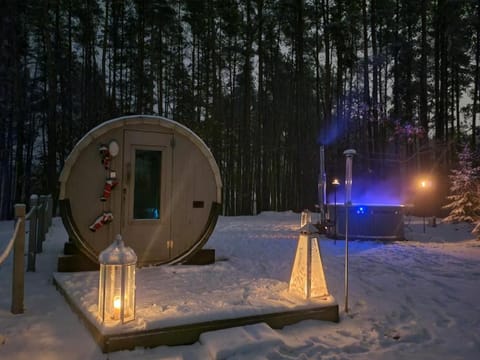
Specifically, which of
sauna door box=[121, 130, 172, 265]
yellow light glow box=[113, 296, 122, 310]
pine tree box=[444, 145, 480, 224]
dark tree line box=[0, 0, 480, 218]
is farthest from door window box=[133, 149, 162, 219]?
dark tree line box=[0, 0, 480, 218]

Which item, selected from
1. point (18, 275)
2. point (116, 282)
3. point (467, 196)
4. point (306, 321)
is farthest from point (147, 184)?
point (467, 196)

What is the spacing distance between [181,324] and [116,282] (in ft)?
2.19

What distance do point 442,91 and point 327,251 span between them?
1371cm

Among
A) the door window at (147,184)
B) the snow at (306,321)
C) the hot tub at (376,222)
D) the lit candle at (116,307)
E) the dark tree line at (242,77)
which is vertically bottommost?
the snow at (306,321)

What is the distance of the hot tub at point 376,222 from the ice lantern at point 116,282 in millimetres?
7633

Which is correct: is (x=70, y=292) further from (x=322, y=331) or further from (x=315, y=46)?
(x=315, y=46)

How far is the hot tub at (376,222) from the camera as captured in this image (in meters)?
9.41

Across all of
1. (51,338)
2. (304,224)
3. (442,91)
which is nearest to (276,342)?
Result: (304,224)

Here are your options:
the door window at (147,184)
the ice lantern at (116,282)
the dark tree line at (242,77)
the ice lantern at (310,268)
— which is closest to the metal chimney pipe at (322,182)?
the door window at (147,184)

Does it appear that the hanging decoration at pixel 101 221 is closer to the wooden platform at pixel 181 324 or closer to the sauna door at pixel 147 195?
the sauna door at pixel 147 195

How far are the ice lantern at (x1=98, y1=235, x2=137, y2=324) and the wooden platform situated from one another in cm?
11

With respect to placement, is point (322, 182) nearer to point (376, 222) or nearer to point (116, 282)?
point (376, 222)

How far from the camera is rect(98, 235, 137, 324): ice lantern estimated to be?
110 inches

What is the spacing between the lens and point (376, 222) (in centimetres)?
946
